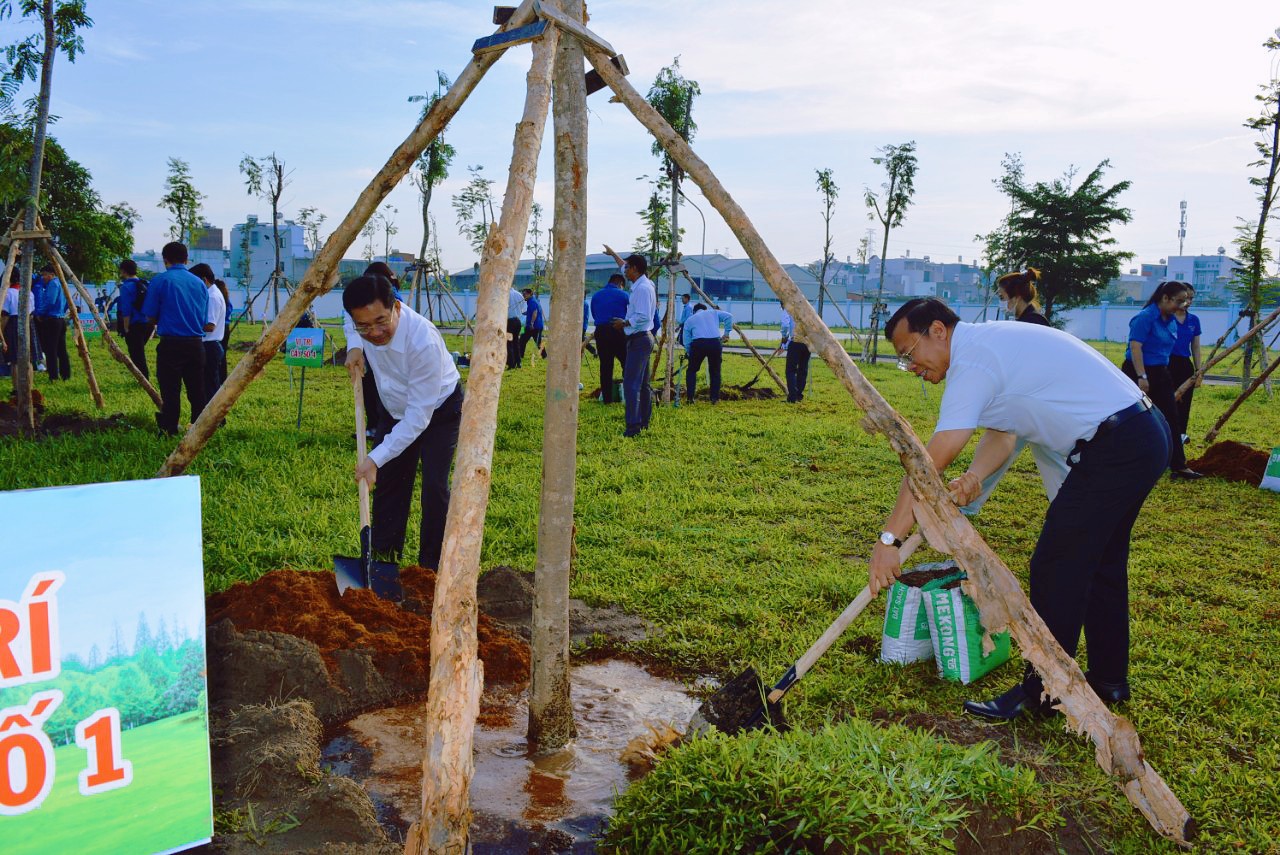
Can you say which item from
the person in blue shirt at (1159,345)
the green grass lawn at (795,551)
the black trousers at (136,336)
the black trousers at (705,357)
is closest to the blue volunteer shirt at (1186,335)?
the person in blue shirt at (1159,345)

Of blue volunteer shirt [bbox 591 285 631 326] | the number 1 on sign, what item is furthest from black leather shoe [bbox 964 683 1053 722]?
blue volunteer shirt [bbox 591 285 631 326]

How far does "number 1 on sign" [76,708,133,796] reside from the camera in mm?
1975

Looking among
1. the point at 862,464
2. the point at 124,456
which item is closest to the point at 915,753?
the point at 862,464

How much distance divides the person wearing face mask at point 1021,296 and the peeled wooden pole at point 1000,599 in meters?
3.89

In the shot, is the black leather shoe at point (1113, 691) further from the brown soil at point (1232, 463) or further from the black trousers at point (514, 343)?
the black trousers at point (514, 343)

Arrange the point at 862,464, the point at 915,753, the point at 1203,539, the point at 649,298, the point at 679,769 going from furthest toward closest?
the point at 649,298 < the point at 862,464 < the point at 1203,539 < the point at 915,753 < the point at 679,769

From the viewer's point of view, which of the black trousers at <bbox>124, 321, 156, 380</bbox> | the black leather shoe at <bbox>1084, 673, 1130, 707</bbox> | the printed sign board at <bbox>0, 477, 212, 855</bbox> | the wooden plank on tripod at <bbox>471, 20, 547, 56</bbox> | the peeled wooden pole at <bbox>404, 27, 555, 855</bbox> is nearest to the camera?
the printed sign board at <bbox>0, 477, 212, 855</bbox>

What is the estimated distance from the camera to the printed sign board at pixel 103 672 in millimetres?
1885

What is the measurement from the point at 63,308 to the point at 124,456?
7.40 m

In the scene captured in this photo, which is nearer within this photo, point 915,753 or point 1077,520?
point 915,753

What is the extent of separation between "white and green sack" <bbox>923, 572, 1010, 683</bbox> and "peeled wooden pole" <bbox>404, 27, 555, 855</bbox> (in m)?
2.21

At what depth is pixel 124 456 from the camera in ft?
23.2

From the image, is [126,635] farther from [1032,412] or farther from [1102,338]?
[1102,338]

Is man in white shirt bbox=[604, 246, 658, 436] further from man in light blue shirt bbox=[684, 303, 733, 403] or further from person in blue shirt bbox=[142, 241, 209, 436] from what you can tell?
person in blue shirt bbox=[142, 241, 209, 436]
